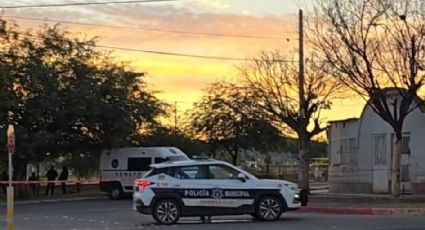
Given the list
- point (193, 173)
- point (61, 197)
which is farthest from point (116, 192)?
point (193, 173)

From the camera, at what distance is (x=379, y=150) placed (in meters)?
38.1

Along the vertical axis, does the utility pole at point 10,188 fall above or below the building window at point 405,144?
below

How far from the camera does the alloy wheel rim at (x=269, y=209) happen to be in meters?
23.0

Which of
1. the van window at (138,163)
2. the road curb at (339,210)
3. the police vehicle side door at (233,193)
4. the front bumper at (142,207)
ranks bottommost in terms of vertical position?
the road curb at (339,210)

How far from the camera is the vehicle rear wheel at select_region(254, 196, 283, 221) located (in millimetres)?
22939

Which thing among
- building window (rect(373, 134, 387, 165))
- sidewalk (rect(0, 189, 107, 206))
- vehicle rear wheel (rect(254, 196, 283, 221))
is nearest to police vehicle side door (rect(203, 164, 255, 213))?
vehicle rear wheel (rect(254, 196, 283, 221))

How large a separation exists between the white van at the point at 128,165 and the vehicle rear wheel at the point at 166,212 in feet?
56.8

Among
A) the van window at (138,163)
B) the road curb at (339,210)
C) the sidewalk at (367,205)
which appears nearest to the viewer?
the sidewalk at (367,205)

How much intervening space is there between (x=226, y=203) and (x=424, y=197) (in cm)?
1135

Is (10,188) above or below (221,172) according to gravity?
below

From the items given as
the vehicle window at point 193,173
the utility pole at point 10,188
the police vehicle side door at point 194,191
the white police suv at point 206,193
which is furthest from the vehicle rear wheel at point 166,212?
the utility pole at point 10,188

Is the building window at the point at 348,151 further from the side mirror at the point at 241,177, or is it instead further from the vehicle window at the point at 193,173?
the vehicle window at the point at 193,173

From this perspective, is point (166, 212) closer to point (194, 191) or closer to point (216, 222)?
point (194, 191)

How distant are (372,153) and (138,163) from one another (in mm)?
10928
